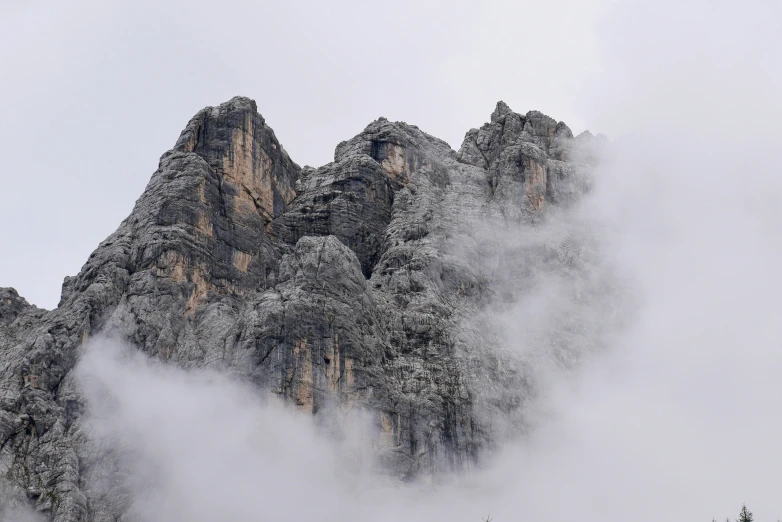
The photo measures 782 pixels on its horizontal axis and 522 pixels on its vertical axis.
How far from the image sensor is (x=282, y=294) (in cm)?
14700

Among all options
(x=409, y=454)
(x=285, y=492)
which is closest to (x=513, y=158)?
(x=409, y=454)

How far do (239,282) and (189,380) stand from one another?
20009mm

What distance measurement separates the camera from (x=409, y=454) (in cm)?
14162

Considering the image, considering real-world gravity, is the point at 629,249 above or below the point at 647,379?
above

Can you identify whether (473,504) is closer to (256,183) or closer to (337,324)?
(337,324)

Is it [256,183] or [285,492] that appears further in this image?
[256,183]

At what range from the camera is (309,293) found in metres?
146

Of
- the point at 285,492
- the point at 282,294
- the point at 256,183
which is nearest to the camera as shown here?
the point at 285,492

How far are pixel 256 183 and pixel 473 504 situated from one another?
57.0 m

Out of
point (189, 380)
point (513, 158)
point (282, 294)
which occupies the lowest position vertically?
point (189, 380)

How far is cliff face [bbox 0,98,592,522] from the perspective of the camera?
140125 mm

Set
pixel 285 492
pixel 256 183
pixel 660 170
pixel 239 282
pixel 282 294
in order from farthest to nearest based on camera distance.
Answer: pixel 660 170, pixel 256 183, pixel 239 282, pixel 282 294, pixel 285 492

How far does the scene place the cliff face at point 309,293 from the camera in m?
140

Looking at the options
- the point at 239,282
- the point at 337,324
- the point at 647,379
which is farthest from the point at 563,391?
the point at 239,282
